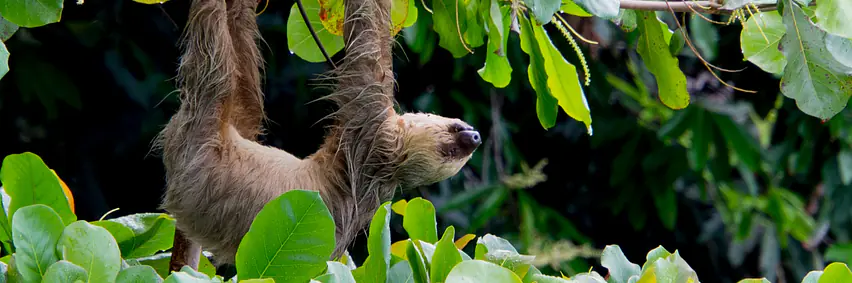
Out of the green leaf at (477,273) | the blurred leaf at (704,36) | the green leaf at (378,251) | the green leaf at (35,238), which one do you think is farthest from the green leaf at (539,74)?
the blurred leaf at (704,36)

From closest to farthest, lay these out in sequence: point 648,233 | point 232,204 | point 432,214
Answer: point 432,214 → point 232,204 → point 648,233

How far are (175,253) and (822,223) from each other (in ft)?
16.9

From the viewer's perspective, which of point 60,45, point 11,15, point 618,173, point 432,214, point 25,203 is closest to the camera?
point 11,15

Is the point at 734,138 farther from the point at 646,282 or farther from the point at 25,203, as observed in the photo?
the point at 25,203

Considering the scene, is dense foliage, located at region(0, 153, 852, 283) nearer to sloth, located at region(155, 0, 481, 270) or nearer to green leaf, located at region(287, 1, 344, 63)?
sloth, located at region(155, 0, 481, 270)

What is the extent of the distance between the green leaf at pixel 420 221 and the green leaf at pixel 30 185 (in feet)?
2.40

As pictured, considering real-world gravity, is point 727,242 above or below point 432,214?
below

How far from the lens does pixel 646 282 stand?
2.10 metres

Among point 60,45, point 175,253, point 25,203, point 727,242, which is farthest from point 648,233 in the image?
point 25,203

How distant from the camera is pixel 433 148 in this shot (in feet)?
10.3

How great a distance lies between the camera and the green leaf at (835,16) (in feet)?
7.21

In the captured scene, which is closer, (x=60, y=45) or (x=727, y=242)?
(x=60, y=45)

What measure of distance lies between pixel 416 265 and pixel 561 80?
38.5 inches

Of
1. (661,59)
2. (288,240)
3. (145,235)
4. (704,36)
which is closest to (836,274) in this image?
(661,59)
